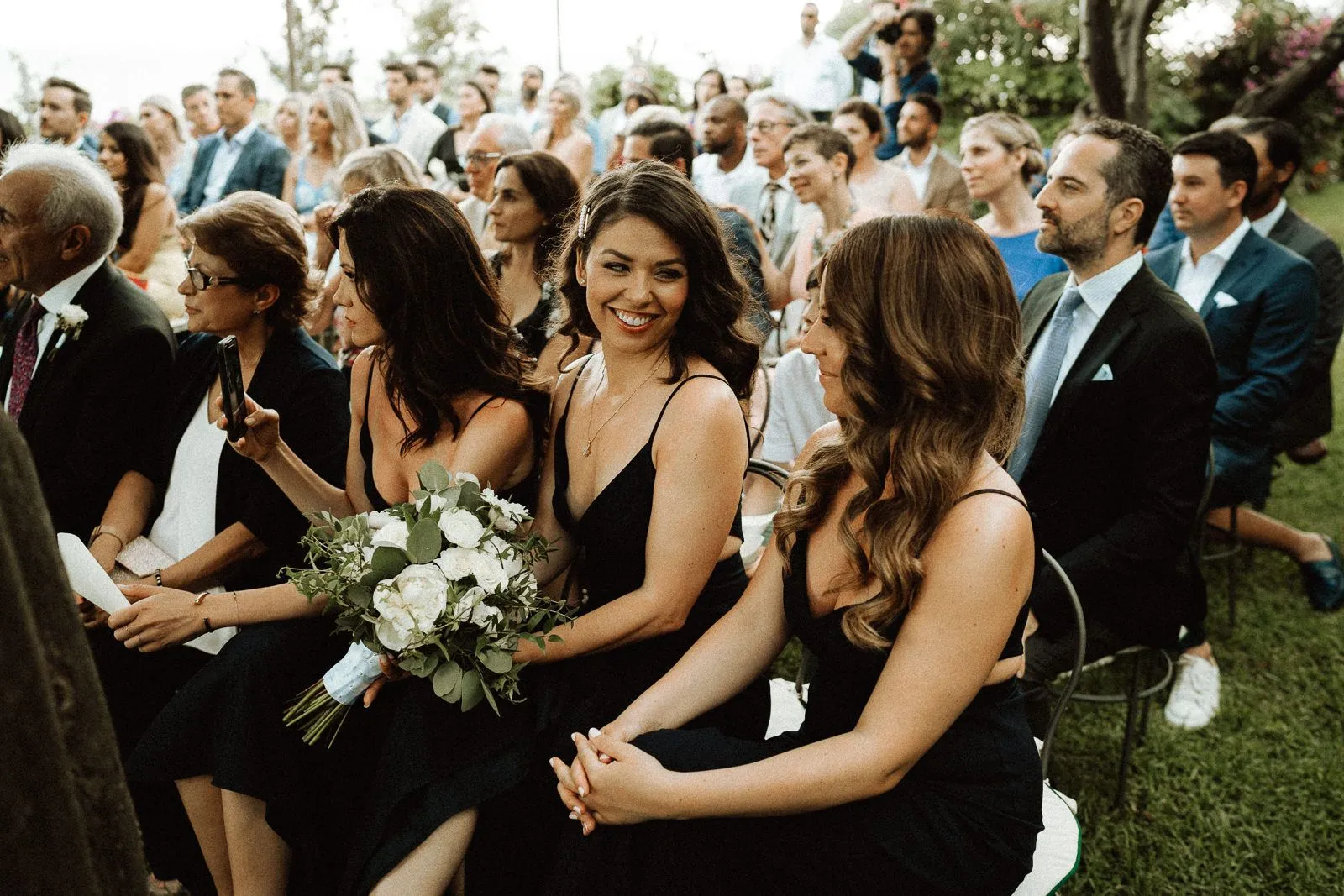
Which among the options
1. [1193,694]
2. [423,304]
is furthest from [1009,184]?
[423,304]

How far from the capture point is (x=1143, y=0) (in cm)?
677

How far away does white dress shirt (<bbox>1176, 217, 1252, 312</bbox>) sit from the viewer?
172 inches

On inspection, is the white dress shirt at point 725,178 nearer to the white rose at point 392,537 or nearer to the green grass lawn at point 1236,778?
the green grass lawn at point 1236,778

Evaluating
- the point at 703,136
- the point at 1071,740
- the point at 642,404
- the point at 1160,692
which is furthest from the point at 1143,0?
the point at 642,404

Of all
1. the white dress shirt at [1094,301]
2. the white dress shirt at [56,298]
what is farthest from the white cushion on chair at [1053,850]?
the white dress shirt at [56,298]

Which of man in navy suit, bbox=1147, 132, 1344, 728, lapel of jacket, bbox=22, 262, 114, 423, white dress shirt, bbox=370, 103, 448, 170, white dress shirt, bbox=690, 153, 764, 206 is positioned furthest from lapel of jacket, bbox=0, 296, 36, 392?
white dress shirt, bbox=370, 103, 448, 170

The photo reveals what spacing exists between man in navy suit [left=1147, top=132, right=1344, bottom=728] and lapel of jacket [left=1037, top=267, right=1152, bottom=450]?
1.28 meters

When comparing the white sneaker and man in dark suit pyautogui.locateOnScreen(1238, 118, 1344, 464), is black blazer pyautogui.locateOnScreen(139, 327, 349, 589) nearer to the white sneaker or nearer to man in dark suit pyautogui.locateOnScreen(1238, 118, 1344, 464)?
the white sneaker

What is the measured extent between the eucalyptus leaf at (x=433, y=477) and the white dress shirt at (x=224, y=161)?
7686 millimetres

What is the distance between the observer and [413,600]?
1.92m

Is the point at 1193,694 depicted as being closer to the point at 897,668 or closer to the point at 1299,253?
the point at 1299,253

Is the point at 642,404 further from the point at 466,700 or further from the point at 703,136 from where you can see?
the point at 703,136

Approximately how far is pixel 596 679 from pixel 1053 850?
1023mm

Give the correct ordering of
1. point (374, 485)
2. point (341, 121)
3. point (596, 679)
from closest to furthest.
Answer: point (596, 679), point (374, 485), point (341, 121)
